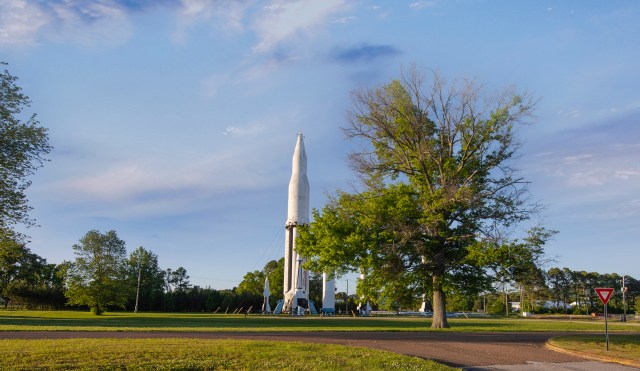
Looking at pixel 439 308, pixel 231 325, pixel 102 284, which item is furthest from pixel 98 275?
pixel 439 308

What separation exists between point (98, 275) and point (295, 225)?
1139 inches

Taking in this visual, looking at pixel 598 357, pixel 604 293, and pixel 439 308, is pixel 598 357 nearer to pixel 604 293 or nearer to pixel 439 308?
pixel 604 293

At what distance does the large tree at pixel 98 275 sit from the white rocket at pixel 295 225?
87.3 feet

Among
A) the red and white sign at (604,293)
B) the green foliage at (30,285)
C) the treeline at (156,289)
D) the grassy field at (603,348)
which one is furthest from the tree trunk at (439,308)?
the green foliage at (30,285)

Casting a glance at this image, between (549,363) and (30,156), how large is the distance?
20.9 metres

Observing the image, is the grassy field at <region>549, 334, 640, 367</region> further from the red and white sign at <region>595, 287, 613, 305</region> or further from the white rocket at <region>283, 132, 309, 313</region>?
the white rocket at <region>283, 132, 309, 313</region>

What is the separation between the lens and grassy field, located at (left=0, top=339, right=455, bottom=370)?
38.3 feet

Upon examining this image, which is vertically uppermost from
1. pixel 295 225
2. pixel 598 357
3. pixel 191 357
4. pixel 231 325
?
pixel 295 225

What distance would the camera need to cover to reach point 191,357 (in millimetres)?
12875

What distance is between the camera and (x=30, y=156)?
72.2ft

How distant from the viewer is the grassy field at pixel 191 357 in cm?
1166

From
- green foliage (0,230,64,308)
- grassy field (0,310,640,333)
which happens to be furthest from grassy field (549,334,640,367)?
green foliage (0,230,64,308)

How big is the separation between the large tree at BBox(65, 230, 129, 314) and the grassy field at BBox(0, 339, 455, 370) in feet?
135

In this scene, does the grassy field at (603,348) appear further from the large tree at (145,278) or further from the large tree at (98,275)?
the large tree at (145,278)
